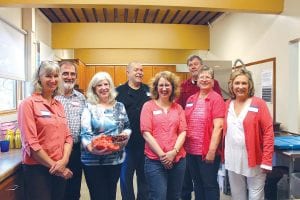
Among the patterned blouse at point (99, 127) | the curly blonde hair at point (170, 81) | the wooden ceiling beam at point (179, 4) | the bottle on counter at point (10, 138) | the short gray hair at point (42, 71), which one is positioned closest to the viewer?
the short gray hair at point (42, 71)

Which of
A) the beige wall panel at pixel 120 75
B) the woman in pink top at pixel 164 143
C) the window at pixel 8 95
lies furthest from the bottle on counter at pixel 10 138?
the beige wall panel at pixel 120 75

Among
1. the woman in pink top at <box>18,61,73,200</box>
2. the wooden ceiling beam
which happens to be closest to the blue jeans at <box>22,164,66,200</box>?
the woman in pink top at <box>18,61,73,200</box>

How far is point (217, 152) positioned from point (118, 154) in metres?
0.83

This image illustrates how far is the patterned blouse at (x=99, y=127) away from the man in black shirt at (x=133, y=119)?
45cm

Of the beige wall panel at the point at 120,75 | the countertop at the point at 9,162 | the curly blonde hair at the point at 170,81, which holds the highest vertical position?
the beige wall panel at the point at 120,75

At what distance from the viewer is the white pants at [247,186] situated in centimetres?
243

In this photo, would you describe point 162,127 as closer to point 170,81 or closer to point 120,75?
point 170,81

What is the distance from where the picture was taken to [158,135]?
2.45 metres

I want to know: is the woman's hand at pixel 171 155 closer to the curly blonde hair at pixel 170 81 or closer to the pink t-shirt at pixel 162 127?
the pink t-shirt at pixel 162 127

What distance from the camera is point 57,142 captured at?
2.11m

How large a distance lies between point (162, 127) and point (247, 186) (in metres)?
0.82

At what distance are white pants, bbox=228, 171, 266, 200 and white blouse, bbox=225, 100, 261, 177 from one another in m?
0.05

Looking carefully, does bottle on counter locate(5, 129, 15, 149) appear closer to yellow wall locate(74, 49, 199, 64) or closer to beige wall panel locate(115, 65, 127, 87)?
beige wall panel locate(115, 65, 127, 87)

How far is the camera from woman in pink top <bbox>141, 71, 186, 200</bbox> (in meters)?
2.40
